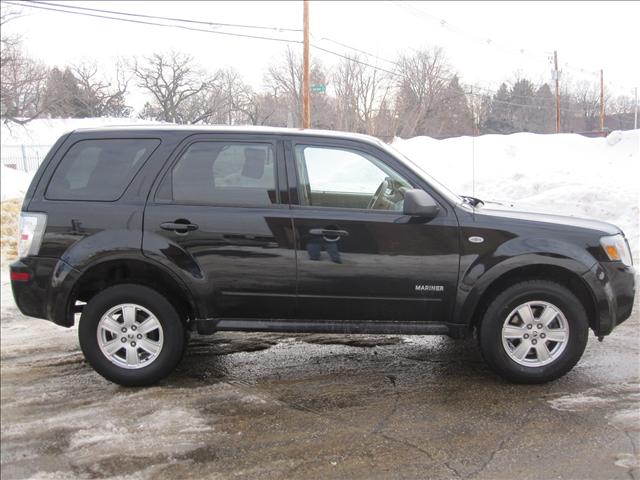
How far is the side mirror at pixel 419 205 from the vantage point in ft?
12.1

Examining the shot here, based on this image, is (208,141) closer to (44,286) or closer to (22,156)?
(44,286)

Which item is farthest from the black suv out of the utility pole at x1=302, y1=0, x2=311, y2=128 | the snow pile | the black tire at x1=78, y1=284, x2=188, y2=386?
the utility pole at x1=302, y1=0, x2=311, y2=128

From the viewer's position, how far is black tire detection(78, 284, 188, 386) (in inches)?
150

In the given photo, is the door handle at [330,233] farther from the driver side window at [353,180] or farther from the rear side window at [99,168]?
the rear side window at [99,168]

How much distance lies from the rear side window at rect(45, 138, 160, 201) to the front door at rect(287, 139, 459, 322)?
3.84ft

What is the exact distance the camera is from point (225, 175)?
391 cm

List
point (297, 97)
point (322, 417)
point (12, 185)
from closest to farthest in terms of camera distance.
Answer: point (322, 417) < point (297, 97) < point (12, 185)

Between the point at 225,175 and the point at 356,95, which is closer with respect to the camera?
the point at 225,175

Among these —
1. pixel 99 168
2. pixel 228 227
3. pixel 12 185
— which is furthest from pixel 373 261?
pixel 12 185

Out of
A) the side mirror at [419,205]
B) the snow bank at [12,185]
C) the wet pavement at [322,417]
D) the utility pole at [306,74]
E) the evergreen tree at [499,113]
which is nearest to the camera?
the wet pavement at [322,417]

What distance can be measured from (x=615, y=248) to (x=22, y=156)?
79.3 feet

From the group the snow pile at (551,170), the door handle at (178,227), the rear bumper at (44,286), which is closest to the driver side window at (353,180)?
the door handle at (178,227)

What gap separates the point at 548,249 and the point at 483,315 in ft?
2.15

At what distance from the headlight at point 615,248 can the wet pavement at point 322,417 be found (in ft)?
3.05
